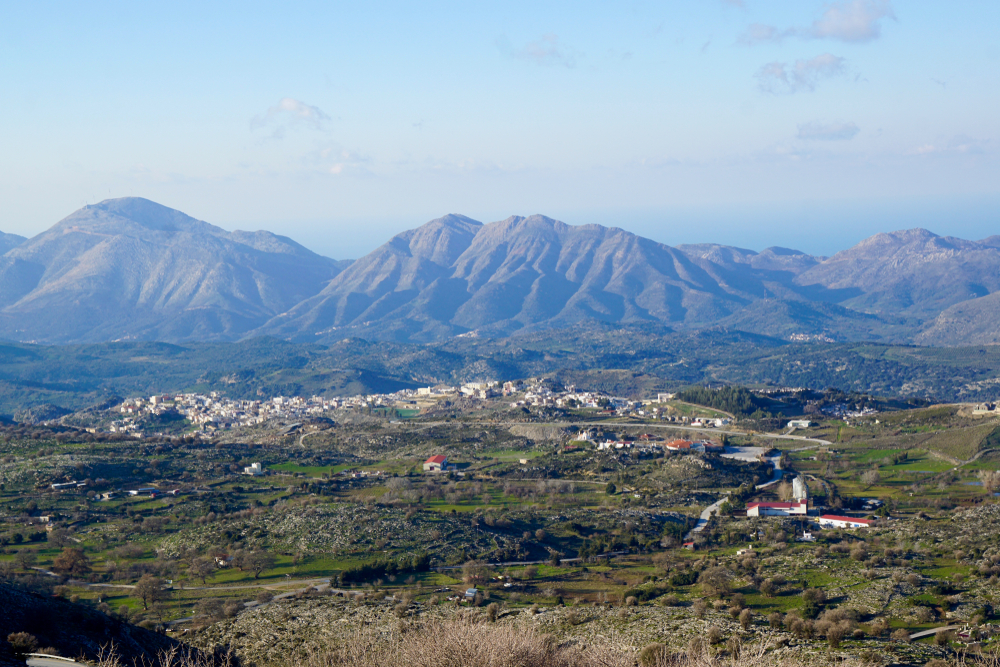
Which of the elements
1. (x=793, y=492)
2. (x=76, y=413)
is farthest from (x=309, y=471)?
(x=76, y=413)

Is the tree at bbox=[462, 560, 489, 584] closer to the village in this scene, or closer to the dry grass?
the dry grass

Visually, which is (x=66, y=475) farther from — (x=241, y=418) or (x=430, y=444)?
(x=241, y=418)

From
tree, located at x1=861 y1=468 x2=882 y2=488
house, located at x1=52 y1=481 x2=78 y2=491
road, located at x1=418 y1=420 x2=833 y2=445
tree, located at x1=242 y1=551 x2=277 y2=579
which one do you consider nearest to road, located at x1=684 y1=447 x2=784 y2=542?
tree, located at x1=861 y1=468 x2=882 y2=488

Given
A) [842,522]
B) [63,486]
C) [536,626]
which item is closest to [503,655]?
[536,626]

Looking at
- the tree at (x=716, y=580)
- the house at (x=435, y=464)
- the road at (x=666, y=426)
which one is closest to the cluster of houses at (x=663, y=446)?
the road at (x=666, y=426)

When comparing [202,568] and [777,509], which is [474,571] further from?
[777,509]

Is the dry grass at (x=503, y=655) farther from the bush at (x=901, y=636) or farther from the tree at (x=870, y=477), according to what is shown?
the tree at (x=870, y=477)
